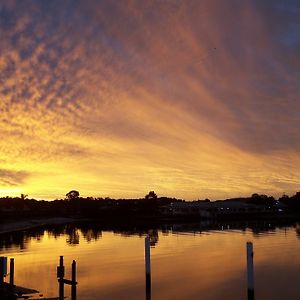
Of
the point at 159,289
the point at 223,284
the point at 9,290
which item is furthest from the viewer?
the point at 223,284

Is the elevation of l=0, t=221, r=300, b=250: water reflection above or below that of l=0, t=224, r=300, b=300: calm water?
above

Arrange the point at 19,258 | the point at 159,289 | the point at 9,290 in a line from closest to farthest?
the point at 9,290 < the point at 159,289 < the point at 19,258

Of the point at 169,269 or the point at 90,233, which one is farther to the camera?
the point at 90,233

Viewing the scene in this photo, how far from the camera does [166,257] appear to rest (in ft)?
166

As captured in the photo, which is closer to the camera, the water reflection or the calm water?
the calm water

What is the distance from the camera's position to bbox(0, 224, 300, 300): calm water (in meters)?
31.5

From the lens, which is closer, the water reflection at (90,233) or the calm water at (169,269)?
the calm water at (169,269)

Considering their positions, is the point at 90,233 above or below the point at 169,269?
above

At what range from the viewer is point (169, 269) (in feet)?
136

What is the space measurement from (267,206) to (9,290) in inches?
7176

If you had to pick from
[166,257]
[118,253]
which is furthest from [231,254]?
[118,253]

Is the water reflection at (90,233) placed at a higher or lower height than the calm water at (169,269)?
higher

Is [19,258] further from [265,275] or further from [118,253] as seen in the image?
[265,275]

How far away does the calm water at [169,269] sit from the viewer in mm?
31500
